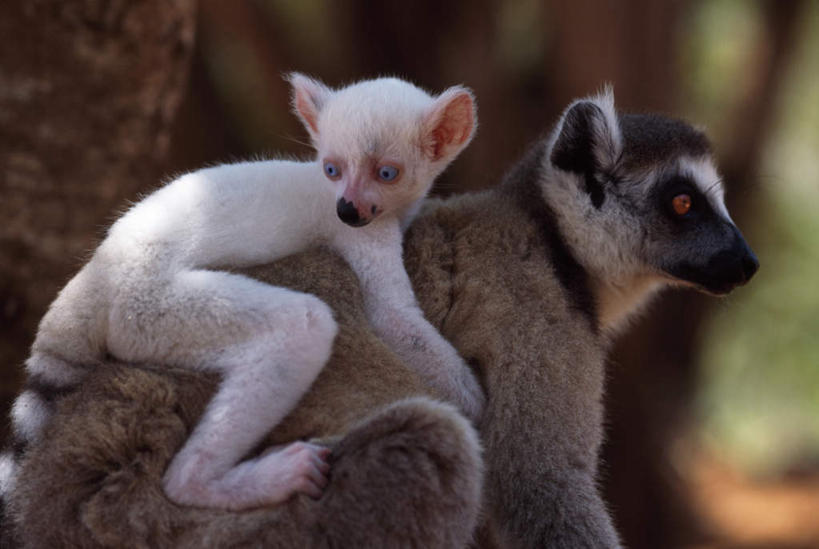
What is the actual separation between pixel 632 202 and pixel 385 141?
5.25ft

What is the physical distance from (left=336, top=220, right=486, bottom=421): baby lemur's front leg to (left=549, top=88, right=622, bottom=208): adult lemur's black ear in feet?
4.33

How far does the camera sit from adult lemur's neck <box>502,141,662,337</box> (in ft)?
18.1

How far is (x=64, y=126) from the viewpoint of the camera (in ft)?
22.9

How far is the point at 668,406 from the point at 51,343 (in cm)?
1126

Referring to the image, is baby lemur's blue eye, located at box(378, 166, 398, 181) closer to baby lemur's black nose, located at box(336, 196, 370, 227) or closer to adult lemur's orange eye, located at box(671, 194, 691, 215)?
baby lemur's black nose, located at box(336, 196, 370, 227)

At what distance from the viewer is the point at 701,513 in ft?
42.7

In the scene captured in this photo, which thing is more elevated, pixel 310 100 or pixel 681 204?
pixel 310 100

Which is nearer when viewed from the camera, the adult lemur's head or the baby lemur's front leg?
the baby lemur's front leg

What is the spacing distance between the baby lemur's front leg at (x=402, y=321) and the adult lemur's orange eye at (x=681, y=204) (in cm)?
163

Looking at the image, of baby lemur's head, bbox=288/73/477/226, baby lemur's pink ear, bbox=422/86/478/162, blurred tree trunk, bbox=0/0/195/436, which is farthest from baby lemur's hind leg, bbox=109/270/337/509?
blurred tree trunk, bbox=0/0/195/436

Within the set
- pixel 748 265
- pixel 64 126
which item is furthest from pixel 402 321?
pixel 64 126

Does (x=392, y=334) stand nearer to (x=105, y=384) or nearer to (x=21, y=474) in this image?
(x=105, y=384)

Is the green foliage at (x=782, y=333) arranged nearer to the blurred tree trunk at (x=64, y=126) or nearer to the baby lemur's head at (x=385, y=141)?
the blurred tree trunk at (x=64, y=126)

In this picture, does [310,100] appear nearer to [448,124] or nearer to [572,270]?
[448,124]
